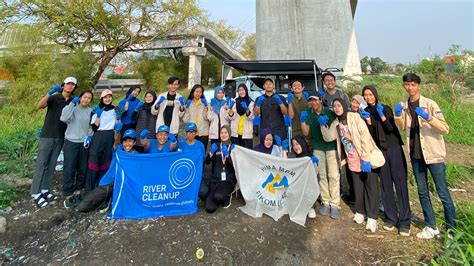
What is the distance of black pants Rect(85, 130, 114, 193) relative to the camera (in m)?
3.62

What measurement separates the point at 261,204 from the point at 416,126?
6.51ft

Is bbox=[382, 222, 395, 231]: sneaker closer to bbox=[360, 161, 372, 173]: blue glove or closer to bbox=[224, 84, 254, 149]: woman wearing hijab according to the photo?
bbox=[360, 161, 372, 173]: blue glove

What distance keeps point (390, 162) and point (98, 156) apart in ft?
12.4

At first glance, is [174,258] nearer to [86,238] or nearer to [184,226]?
[184,226]

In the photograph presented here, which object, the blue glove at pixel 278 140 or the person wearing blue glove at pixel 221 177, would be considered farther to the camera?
the blue glove at pixel 278 140

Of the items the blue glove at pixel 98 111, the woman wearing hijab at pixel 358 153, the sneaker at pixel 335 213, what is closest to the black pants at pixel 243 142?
the woman wearing hijab at pixel 358 153

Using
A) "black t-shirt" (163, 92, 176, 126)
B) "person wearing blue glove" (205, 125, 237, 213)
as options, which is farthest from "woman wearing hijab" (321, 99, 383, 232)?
"black t-shirt" (163, 92, 176, 126)

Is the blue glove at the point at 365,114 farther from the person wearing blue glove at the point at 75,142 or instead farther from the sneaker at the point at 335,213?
the person wearing blue glove at the point at 75,142

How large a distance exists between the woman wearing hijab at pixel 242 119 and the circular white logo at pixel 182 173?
1011 mm

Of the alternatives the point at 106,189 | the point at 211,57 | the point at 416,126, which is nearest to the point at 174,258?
the point at 106,189

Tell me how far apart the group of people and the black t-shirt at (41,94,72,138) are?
0.04 ft

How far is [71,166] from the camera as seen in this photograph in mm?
3633

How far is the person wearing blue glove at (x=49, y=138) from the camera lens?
11.6ft

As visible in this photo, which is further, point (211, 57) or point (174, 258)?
point (211, 57)
